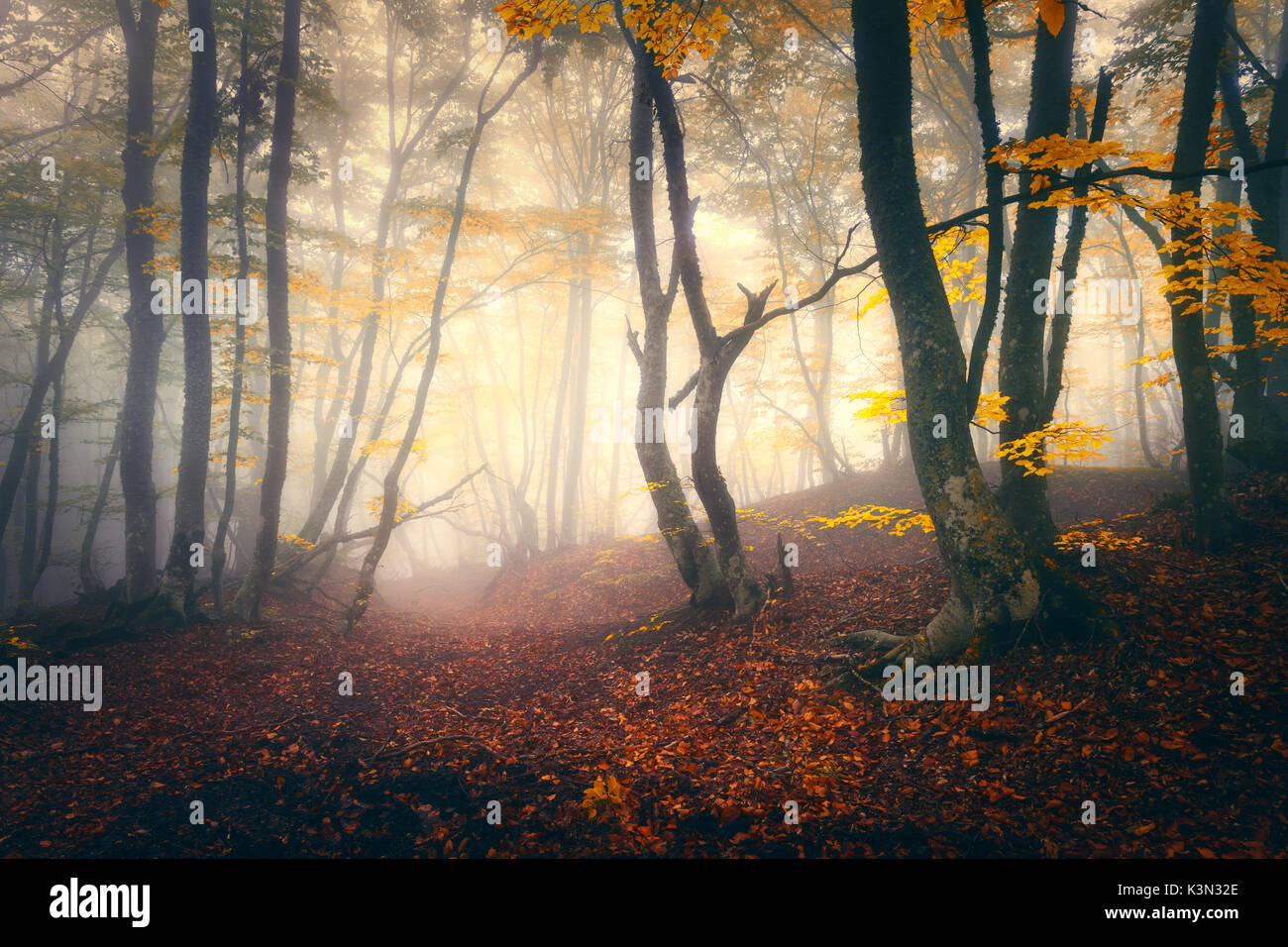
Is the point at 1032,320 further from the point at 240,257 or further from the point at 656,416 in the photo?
the point at 240,257

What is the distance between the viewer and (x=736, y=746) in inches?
183

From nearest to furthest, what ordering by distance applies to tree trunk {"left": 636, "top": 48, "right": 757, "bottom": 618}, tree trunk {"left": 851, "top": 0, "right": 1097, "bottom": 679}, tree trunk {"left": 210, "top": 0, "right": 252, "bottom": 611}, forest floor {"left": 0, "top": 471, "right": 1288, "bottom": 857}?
forest floor {"left": 0, "top": 471, "right": 1288, "bottom": 857}, tree trunk {"left": 851, "top": 0, "right": 1097, "bottom": 679}, tree trunk {"left": 636, "top": 48, "right": 757, "bottom": 618}, tree trunk {"left": 210, "top": 0, "right": 252, "bottom": 611}

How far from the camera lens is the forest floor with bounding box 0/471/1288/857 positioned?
3.38 metres

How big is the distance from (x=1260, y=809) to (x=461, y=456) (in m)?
33.0

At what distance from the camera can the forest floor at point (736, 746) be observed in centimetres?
338

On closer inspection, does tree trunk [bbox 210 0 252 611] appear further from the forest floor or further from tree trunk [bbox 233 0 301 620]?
the forest floor

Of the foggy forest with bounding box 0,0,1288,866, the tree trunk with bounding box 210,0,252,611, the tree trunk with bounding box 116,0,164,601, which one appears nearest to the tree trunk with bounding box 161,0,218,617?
the foggy forest with bounding box 0,0,1288,866

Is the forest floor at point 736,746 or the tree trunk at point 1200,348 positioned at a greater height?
the tree trunk at point 1200,348

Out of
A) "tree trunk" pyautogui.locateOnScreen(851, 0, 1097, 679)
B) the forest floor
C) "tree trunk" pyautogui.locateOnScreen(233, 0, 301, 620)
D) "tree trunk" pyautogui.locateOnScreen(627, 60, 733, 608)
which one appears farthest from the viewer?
"tree trunk" pyautogui.locateOnScreen(233, 0, 301, 620)

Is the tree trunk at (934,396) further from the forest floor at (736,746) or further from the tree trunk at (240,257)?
the tree trunk at (240,257)

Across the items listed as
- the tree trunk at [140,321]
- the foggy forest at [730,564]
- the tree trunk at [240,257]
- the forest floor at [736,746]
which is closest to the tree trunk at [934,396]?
the foggy forest at [730,564]

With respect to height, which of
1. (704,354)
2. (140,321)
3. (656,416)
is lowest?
(656,416)

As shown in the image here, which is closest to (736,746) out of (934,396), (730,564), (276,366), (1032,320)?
(730,564)
